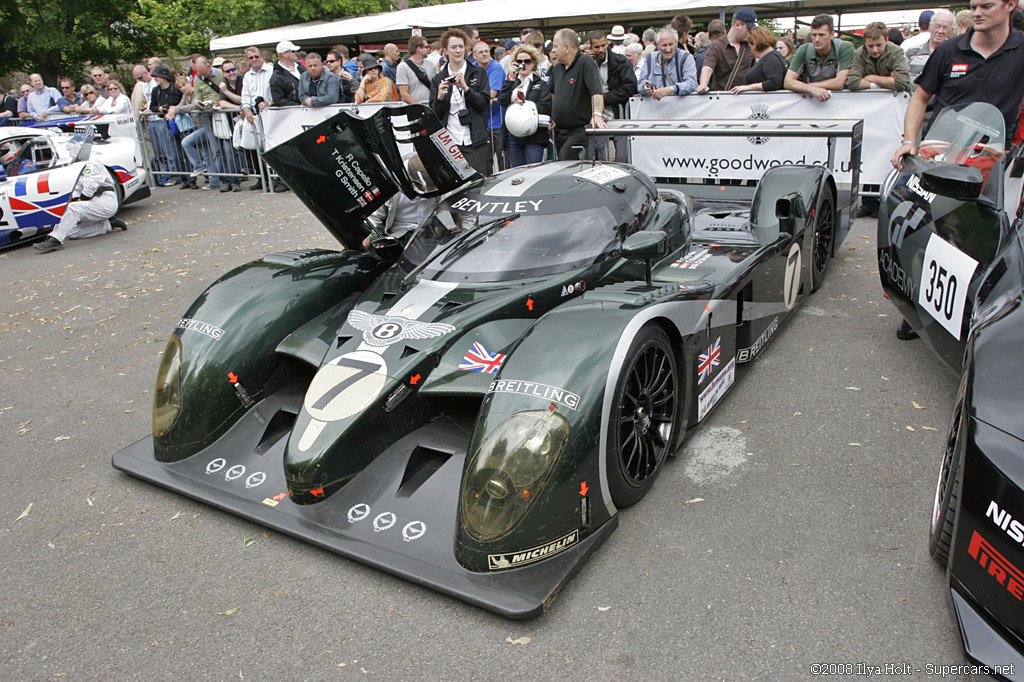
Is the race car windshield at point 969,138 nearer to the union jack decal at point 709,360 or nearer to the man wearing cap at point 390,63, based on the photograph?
the union jack decal at point 709,360

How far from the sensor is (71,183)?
32.5ft

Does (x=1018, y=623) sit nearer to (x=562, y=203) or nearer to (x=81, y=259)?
(x=562, y=203)

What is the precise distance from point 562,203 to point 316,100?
26.2ft

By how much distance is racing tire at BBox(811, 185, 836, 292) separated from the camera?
5.92 m

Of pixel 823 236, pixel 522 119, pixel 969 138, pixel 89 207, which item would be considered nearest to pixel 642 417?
pixel 969 138

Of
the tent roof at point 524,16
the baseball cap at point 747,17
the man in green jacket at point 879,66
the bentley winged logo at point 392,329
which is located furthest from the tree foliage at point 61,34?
the bentley winged logo at point 392,329

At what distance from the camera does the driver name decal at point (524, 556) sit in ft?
9.35

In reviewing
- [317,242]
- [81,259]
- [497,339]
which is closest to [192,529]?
[497,339]

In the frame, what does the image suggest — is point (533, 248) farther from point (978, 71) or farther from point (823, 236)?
point (978, 71)

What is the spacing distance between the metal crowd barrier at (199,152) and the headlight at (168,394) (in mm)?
8640

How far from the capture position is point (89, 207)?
32.7 ft

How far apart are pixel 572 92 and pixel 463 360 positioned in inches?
185

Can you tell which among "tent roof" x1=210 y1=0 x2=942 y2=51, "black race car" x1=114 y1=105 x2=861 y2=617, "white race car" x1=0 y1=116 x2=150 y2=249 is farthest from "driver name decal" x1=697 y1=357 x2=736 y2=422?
"tent roof" x1=210 y1=0 x2=942 y2=51

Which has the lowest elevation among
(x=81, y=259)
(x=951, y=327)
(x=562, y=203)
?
(x=81, y=259)
